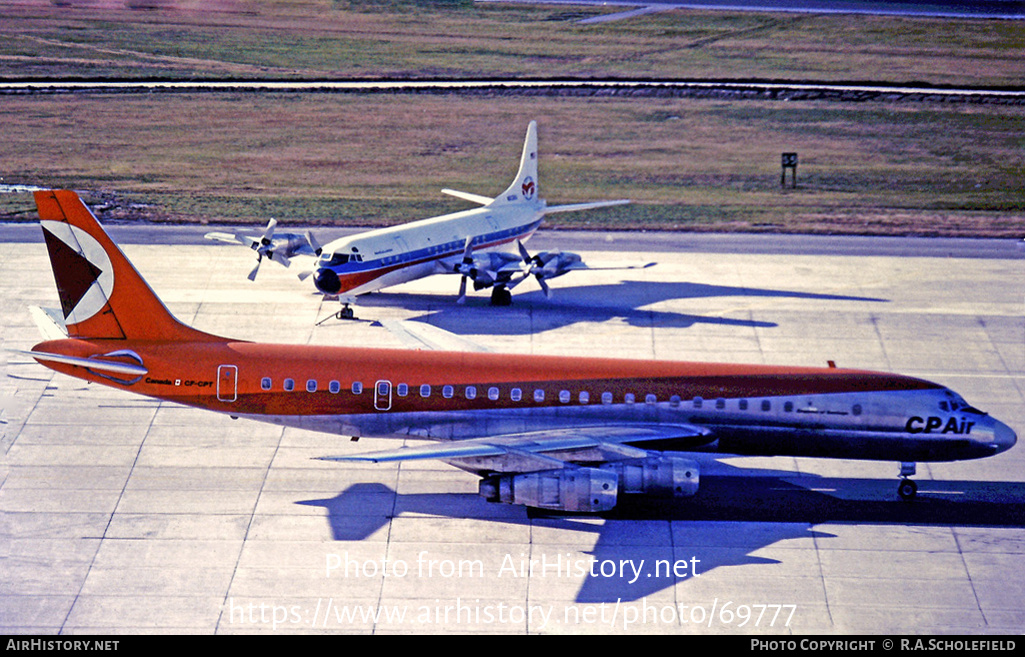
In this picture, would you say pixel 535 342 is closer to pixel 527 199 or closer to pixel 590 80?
pixel 527 199

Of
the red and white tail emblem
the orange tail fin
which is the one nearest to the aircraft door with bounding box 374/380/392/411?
the orange tail fin

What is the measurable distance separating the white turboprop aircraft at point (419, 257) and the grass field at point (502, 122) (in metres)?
12.6

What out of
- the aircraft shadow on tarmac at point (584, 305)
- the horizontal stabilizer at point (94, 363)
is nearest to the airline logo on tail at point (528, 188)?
the aircraft shadow on tarmac at point (584, 305)

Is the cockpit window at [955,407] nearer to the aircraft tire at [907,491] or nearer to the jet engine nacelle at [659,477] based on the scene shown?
the aircraft tire at [907,491]

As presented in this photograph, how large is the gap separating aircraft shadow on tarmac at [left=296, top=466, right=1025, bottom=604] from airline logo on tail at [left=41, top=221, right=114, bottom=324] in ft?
27.6

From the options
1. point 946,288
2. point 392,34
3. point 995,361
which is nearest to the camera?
point 995,361

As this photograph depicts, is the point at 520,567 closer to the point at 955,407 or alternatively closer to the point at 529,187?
the point at 955,407

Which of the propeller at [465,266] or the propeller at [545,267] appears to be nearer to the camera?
the propeller at [465,266]

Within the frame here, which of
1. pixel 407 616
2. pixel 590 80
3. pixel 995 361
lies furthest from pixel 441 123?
pixel 407 616

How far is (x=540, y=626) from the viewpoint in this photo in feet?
85.0

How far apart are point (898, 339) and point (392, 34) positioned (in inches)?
2774

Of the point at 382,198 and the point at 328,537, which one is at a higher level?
the point at 382,198

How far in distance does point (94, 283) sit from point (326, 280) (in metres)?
13.5

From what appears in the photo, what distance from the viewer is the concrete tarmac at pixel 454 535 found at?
26.5 m
